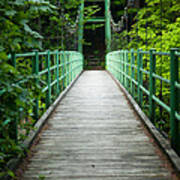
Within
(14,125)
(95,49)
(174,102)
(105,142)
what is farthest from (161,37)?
(95,49)

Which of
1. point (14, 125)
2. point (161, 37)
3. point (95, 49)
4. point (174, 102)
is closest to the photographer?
point (14, 125)

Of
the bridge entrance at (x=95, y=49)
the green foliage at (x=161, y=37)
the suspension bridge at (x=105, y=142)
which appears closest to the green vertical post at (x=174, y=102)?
the suspension bridge at (x=105, y=142)

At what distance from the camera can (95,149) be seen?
337 cm

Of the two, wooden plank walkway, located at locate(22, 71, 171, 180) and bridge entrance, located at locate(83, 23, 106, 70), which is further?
bridge entrance, located at locate(83, 23, 106, 70)

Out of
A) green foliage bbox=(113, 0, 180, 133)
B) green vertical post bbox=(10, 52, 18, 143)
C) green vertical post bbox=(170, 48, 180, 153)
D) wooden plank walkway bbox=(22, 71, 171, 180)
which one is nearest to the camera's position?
wooden plank walkway bbox=(22, 71, 171, 180)

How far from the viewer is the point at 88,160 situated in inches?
120

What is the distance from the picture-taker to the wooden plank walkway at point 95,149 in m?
2.73

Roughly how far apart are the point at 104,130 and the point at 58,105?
75.3 inches

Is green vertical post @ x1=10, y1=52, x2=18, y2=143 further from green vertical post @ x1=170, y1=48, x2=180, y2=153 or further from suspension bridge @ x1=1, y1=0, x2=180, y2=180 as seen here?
green vertical post @ x1=170, y1=48, x2=180, y2=153

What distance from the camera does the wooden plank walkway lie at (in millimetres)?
2730

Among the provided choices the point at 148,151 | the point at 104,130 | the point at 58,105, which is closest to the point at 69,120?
the point at 104,130

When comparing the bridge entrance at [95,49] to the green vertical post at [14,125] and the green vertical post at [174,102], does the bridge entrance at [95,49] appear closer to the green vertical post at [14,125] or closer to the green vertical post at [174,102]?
the green vertical post at [174,102]

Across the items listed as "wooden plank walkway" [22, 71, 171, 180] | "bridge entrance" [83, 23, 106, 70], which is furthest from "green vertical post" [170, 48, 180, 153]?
"bridge entrance" [83, 23, 106, 70]

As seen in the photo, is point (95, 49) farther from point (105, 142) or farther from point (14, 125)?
point (14, 125)
